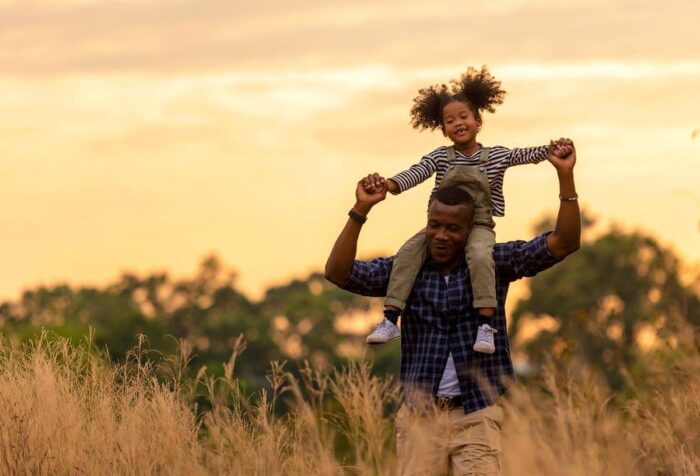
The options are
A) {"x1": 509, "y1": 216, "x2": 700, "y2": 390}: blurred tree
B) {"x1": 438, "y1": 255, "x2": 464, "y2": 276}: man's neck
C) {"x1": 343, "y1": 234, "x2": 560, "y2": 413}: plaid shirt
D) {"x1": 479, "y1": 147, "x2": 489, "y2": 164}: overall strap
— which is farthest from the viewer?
{"x1": 509, "y1": 216, "x2": 700, "y2": 390}: blurred tree

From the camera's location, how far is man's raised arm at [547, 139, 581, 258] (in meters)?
6.68

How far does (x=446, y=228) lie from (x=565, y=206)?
599 millimetres

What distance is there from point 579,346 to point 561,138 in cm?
4085

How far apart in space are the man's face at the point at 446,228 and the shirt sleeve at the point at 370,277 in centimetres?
31

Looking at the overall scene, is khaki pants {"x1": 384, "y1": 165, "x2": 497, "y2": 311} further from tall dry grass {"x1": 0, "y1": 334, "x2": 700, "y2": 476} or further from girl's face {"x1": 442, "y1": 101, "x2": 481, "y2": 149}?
tall dry grass {"x1": 0, "y1": 334, "x2": 700, "y2": 476}

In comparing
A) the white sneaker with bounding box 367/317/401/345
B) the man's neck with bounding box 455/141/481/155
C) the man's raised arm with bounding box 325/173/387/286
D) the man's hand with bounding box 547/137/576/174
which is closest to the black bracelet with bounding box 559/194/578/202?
the man's hand with bounding box 547/137/576/174

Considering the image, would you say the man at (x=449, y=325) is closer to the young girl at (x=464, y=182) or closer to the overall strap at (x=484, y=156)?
the young girl at (x=464, y=182)

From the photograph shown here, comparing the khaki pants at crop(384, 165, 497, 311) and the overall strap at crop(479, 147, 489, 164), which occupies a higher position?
the overall strap at crop(479, 147, 489, 164)

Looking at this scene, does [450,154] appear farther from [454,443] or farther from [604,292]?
[604,292]

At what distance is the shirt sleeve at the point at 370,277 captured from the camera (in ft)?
22.7

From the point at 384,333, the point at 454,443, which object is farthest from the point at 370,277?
the point at 454,443

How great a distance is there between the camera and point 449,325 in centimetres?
670

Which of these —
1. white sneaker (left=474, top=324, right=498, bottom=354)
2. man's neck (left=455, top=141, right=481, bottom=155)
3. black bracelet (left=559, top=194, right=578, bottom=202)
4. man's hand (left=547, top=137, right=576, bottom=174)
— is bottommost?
white sneaker (left=474, top=324, right=498, bottom=354)

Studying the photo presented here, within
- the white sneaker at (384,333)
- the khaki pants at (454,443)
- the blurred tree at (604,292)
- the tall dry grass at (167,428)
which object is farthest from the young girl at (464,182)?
the blurred tree at (604,292)
